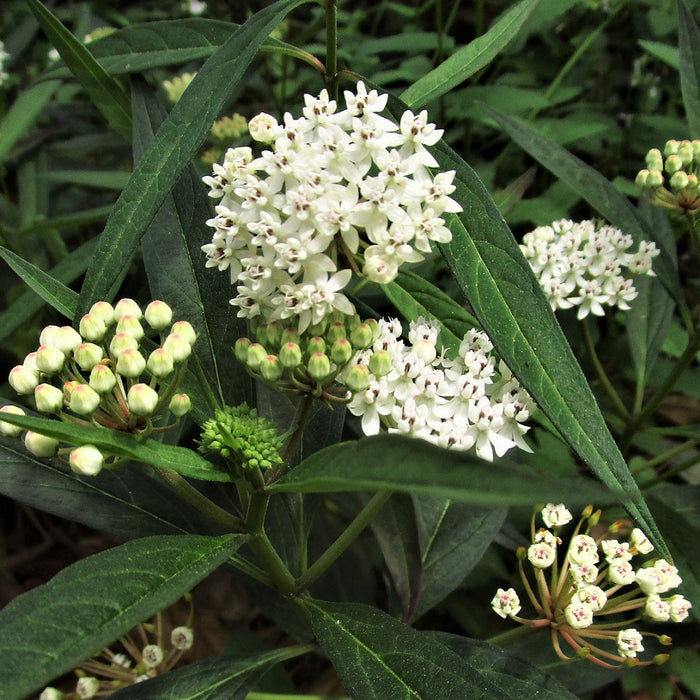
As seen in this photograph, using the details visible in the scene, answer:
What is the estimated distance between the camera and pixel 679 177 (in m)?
2.46

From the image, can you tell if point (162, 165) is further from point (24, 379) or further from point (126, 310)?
point (24, 379)

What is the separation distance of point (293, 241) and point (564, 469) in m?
1.96

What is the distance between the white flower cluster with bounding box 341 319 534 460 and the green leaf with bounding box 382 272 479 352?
0.63 ft

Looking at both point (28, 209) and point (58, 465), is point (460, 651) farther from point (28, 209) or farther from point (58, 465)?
point (28, 209)

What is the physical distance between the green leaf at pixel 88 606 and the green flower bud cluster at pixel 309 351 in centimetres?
43

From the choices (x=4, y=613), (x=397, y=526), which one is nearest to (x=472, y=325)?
(x=397, y=526)

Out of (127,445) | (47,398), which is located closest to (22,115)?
(47,398)

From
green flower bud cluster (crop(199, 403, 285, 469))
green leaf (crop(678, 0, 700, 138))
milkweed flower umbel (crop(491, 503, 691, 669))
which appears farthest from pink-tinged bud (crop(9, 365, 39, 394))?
green leaf (crop(678, 0, 700, 138))

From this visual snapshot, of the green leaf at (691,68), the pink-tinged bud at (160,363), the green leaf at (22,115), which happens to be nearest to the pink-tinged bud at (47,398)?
the pink-tinged bud at (160,363)

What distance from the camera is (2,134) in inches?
153

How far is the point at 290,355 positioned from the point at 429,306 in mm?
652

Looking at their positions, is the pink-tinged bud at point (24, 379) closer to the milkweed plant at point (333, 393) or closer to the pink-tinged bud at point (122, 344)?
the milkweed plant at point (333, 393)

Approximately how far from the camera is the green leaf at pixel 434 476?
3.34 feet

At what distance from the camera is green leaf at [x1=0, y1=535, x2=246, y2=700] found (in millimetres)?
1188
